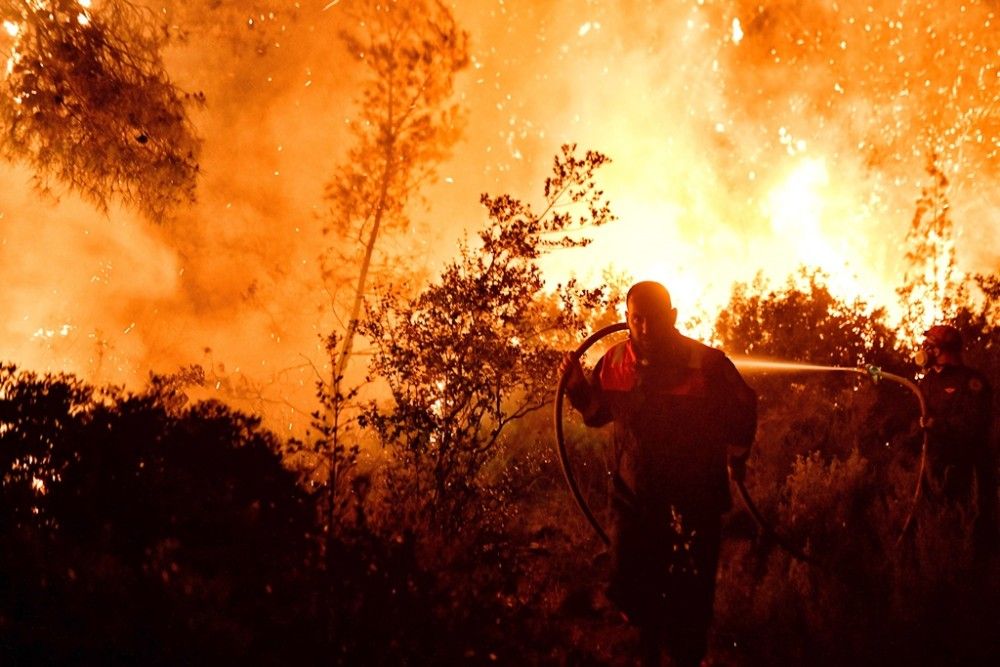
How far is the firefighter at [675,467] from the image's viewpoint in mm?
3955

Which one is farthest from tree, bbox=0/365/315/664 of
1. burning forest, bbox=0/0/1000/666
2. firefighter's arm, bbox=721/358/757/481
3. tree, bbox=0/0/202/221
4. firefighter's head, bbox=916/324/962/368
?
tree, bbox=0/0/202/221

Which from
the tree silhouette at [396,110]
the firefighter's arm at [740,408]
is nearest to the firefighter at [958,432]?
the firefighter's arm at [740,408]

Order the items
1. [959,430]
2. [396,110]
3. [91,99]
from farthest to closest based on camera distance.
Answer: [396,110], [91,99], [959,430]

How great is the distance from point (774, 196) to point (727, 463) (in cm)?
1142

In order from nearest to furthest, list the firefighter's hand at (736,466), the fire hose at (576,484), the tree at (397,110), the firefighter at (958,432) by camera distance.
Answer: the firefighter's hand at (736,466) → the fire hose at (576,484) → the firefighter at (958,432) → the tree at (397,110)

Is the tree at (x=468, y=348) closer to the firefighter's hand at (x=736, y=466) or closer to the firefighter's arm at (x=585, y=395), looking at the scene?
the firefighter's arm at (x=585, y=395)

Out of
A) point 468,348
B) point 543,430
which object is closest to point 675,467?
point 468,348

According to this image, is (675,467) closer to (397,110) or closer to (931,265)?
(931,265)

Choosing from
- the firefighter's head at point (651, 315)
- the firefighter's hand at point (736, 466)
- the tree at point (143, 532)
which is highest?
the firefighter's head at point (651, 315)

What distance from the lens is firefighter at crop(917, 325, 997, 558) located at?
5375 millimetres

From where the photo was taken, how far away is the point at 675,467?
397cm

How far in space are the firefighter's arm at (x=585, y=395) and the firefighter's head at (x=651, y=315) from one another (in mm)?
431

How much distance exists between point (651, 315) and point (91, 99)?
31.2ft

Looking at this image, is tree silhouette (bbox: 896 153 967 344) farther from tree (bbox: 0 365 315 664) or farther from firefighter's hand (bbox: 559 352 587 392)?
tree (bbox: 0 365 315 664)
